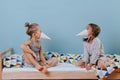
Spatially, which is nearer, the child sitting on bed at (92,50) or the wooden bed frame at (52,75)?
the wooden bed frame at (52,75)

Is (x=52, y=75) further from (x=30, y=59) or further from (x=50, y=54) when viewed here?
(x=50, y=54)

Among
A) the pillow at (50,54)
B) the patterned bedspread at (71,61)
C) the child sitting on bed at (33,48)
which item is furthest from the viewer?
the pillow at (50,54)

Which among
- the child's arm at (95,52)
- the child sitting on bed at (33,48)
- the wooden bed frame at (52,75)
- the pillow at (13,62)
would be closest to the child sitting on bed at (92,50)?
the child's arm at (95,52)

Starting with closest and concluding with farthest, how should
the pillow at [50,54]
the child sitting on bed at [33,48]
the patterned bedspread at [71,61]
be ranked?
the patterned bedspread at [71,61] < the child sitting on bed at [33,48] < the pillow at [50,54]

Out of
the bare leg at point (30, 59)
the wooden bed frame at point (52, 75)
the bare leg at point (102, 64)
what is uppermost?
the bare leg at point (30, 59)

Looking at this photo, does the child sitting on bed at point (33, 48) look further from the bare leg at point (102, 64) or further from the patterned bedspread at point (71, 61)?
the bare leg at point (102, 64)

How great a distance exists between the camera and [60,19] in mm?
2250

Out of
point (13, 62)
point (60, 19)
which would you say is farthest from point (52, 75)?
point (60, 19)

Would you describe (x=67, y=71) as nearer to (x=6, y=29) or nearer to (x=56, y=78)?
(x=56, y=78)

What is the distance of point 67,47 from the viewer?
2.28 m

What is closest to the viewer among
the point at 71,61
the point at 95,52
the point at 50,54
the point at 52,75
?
the point at 52,75

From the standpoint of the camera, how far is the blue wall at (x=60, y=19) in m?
2.24

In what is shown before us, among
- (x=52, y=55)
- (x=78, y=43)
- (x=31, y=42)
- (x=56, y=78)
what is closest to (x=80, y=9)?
(x=78, y=43)

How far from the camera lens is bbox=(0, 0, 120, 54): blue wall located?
2.24m
